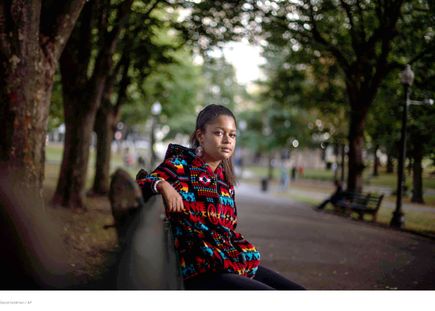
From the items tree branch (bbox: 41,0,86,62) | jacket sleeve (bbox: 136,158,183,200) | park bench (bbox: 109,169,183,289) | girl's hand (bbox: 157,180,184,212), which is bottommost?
park bench (bbox: 109,169,183,289)

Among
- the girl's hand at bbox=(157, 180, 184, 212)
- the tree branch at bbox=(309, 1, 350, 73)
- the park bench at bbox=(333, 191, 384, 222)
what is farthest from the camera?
the tree branch at bbox=(309, 1, 350, 73)

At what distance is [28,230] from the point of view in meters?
3.15

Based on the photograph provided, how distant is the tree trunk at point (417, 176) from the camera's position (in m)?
3.84

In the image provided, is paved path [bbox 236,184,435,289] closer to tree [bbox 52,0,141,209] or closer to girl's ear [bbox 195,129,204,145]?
girl's ear [bbox 195,129,204,145]

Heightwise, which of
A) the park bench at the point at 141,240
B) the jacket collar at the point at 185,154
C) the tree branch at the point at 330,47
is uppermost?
the tree branch at the point at 330,47

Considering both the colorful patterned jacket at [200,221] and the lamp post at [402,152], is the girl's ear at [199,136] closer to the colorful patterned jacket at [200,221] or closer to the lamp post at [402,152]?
the colorful patterned jacket at [200,221]

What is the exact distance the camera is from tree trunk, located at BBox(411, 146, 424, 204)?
12.6ft

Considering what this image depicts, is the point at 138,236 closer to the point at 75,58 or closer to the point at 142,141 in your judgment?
the point at 75,58

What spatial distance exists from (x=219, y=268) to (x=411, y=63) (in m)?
3.69

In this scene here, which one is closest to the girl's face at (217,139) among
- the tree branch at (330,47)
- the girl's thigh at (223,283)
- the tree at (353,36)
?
the girl's thigh at (223,283)

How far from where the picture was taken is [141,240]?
4.62 feet

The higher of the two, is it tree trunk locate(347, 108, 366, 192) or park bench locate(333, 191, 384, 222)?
tree trunk locate(347, 108, 366, 192)

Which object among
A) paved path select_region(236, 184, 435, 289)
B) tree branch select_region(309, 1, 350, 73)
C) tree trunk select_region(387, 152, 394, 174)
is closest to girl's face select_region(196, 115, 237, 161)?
paved path select_region(236, 184, 435, 289)

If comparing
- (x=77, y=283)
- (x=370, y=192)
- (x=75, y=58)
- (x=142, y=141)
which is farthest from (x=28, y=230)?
(x=142, y=141)
